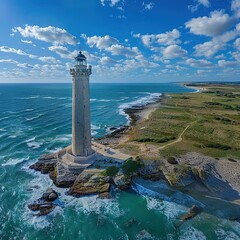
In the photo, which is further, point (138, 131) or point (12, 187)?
point (138, 131)

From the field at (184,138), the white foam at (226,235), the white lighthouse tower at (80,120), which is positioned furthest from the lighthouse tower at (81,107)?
the white foam at (226,235)

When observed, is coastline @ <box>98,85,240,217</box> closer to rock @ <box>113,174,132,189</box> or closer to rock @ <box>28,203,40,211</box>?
rock @ <box>113,174,132,189</box>

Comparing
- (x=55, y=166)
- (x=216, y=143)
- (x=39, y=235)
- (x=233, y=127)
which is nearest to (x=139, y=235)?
(x=39, y=235)

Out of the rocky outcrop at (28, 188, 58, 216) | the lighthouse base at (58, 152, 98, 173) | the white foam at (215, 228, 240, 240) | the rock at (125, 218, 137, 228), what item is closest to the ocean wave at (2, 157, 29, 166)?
the lighthouse base at (58, 152, 98, 173)

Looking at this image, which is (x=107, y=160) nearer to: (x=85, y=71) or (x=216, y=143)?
(x=85, y=71)

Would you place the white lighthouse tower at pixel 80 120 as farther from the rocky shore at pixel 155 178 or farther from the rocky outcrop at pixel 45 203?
the rocky outcrop at pixel 45 203

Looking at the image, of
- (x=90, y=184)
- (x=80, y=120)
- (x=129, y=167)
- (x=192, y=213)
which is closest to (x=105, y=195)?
(x=90, y=184)
